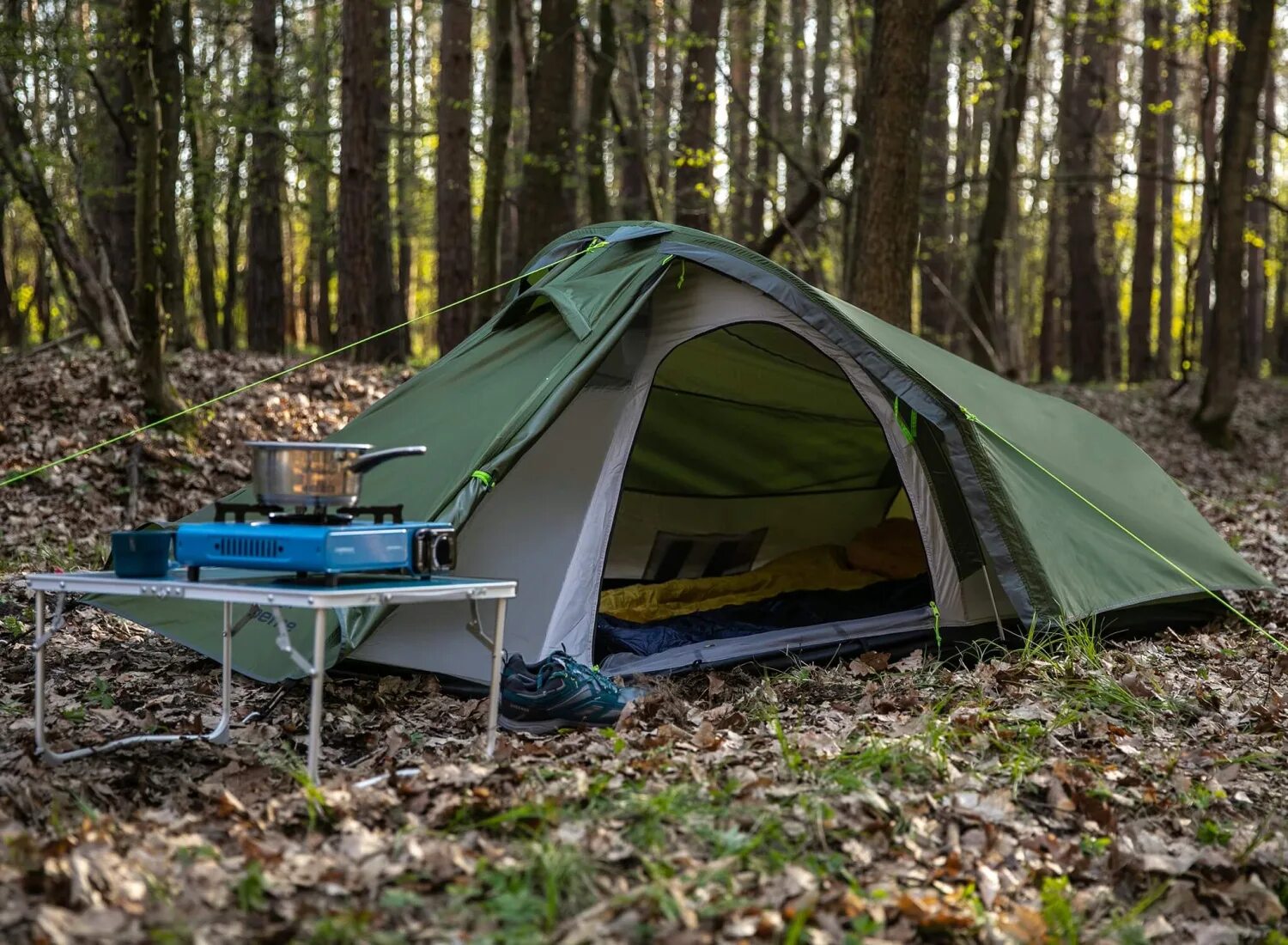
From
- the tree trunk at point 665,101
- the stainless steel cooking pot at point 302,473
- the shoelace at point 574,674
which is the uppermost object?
the tree trunk at point 665,101

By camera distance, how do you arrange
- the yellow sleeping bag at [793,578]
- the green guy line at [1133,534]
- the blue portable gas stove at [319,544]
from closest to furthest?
the blue portable gas stove at [319,544], the green guy line at [1133,534], the yellow sleeping bag at [793,578]

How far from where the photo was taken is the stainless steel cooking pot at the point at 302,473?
3139mm

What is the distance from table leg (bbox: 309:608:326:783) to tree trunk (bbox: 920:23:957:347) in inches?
439

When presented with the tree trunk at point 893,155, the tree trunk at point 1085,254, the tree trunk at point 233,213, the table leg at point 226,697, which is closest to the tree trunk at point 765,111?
the tree trunk at point 1085,254

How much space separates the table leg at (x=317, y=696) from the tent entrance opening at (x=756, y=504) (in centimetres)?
242

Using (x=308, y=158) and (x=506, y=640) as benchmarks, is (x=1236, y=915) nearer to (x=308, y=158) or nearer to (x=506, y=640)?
(x=506, y=640)

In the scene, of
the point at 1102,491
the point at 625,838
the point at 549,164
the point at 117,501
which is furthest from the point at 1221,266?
the point at 625,838

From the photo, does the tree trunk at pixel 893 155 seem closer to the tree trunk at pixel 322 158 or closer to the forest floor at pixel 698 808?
the forest floor at pixel 698 808

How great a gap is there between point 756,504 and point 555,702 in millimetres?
3026

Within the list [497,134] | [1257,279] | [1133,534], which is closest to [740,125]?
[1257,279]

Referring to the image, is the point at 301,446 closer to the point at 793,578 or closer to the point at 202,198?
the point at 793,578

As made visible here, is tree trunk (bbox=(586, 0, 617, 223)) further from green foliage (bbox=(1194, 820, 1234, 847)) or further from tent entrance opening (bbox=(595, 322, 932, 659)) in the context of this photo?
green foliage (bbox=(1194, 820, 1234, 847))

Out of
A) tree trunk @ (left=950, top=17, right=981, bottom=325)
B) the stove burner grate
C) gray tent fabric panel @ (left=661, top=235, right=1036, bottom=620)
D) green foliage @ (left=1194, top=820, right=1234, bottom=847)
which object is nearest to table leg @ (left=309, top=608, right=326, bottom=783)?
the stove burner grate

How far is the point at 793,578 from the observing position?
6.58 metres
